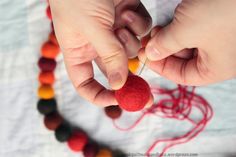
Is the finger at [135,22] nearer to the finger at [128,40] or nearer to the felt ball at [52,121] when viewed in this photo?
the finger at [128,40]

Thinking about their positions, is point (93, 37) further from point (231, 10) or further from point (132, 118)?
point (132, 118)

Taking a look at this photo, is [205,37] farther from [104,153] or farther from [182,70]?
[104,153]

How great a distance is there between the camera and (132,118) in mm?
1014

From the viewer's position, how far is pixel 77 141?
988 millimetres

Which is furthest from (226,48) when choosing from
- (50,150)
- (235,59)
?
(50,150)

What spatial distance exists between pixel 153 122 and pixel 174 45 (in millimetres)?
419

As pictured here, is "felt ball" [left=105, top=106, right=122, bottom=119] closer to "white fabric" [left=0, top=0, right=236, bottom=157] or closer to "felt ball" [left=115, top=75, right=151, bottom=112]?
"white fabric" [left=0, top=0, right=236, bottom=157]

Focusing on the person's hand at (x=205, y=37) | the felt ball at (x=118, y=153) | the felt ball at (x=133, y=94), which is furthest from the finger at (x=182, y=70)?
the felt ball at (x=118, y=153)

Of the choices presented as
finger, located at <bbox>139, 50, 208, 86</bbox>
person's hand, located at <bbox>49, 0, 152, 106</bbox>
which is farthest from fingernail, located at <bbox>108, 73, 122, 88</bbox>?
finger, located at <bbox>139, 50, 208, 86</bbox>

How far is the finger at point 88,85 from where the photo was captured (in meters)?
0.78

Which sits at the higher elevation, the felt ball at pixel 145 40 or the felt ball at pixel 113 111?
the felt ball at pixel 145 40

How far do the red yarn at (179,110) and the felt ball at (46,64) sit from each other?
9.9 inches

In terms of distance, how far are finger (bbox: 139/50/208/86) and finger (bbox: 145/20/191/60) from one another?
83 mm

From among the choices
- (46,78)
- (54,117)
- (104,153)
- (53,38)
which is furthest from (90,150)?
(53,38)
